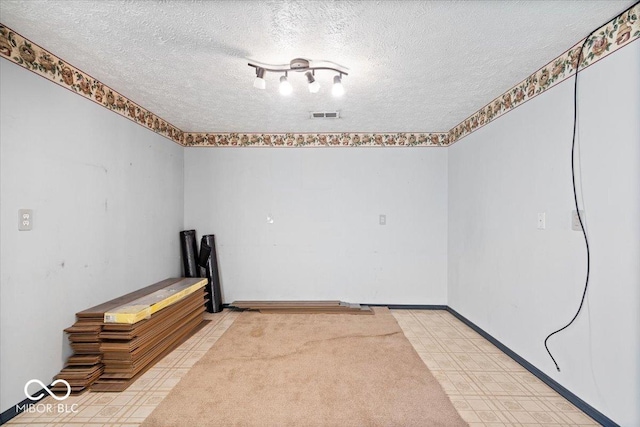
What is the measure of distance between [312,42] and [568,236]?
7.27 feet

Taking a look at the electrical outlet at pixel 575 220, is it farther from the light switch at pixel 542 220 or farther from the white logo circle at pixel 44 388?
the white logo circle at pixel 44 388

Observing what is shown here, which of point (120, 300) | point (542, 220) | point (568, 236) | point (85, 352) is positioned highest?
point (542, 220)

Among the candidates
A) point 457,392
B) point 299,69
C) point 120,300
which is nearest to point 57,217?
A: point 120,300

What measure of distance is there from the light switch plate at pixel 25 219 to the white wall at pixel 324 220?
6.99 ft

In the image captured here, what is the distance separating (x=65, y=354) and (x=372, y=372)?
2.39 meters

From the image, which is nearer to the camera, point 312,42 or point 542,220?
point 312,42

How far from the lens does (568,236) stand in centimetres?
201

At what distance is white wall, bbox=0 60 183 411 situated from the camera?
1.80 meters

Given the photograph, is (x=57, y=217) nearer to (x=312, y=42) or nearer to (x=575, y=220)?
(x=312, y=42)

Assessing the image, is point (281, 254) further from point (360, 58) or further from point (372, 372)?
point (360, 58)

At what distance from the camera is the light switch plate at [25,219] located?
1.85 meters

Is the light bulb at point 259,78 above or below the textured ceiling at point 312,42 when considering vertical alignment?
below

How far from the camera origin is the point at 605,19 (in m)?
1.66

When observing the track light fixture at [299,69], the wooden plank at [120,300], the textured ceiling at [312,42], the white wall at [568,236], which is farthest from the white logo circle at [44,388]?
the white wall at [568,236]
